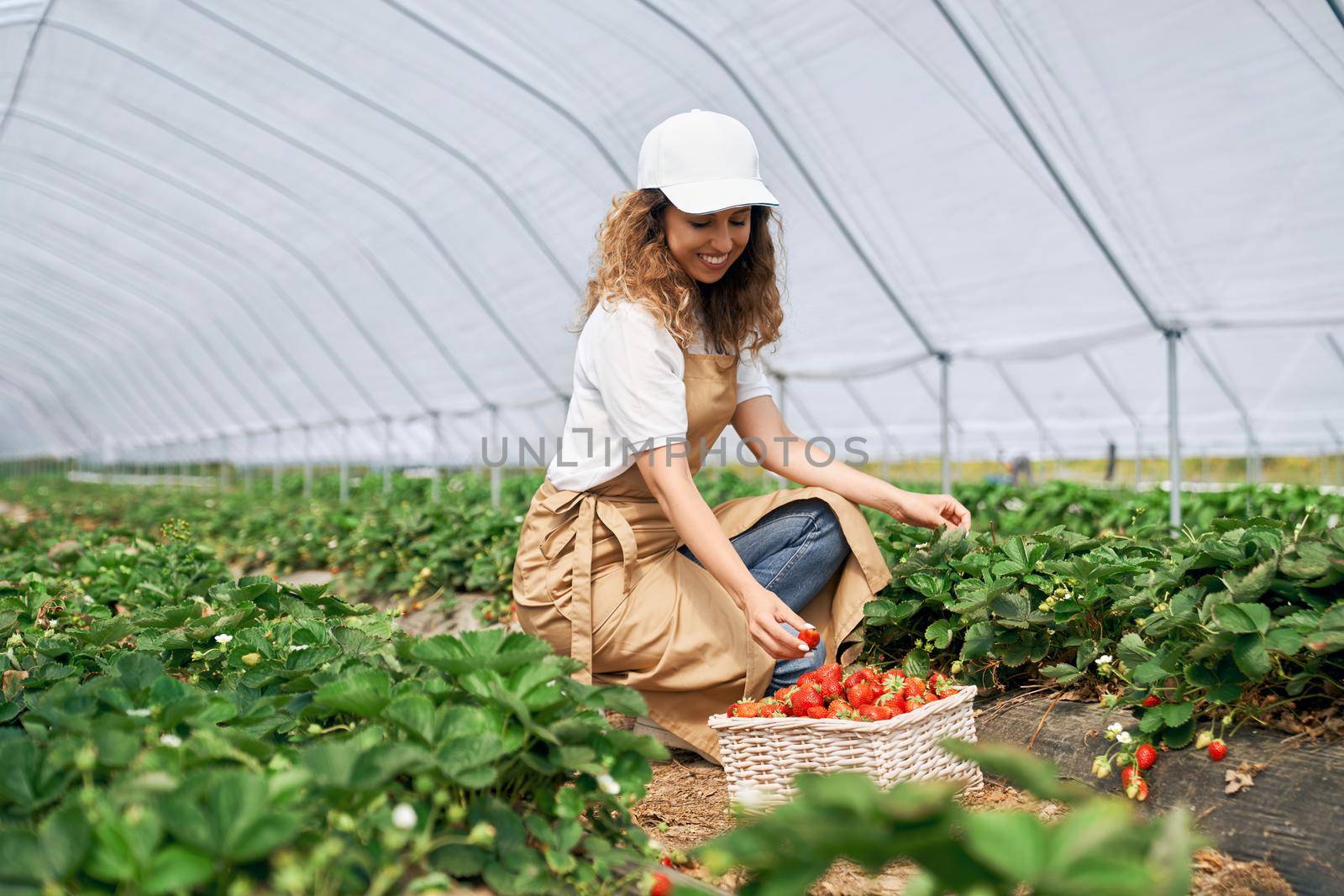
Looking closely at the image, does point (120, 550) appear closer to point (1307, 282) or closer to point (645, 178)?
point (645, 178)

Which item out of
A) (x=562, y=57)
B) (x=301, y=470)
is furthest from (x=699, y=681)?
(x=301, y=470)

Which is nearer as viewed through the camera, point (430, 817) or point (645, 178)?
point (430, 817)

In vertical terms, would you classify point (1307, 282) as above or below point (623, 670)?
above

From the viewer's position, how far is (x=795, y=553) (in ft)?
8.29

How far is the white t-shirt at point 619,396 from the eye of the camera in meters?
2.31

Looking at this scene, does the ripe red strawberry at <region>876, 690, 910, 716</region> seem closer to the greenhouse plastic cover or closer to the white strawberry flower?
the white strawberry flower

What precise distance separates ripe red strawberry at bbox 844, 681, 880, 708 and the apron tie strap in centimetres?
61

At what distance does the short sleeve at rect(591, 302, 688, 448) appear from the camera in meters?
2.30

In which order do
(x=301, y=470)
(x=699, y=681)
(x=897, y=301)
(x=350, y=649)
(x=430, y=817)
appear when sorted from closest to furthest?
1. (x=430, y=817)
2. (x=350, y=649)
3. (x=699, y=681)
4. (x=897, y=301)
5. (x=301, y=470)

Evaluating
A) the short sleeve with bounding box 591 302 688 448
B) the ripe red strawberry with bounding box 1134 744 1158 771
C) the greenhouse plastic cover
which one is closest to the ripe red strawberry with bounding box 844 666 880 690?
the ripe red strawberry with bounding box 1134 744 1158 771

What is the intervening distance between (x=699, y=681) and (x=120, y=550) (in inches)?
118

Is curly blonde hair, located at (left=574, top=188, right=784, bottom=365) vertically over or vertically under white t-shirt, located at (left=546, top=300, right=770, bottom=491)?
over

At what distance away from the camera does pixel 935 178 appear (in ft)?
16.8

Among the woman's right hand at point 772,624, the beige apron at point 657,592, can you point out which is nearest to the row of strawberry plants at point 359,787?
the woman's right hand at point 772,624
